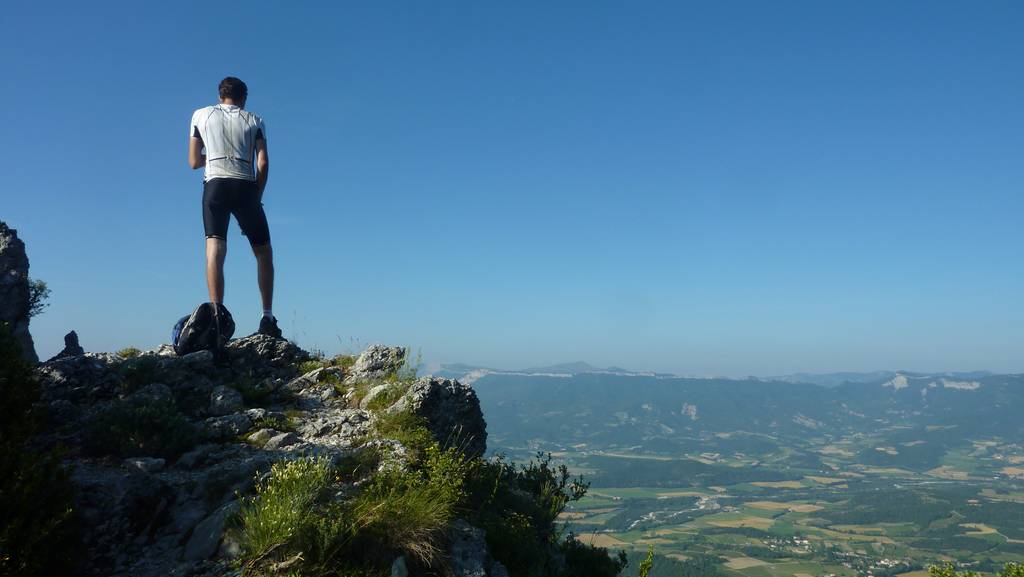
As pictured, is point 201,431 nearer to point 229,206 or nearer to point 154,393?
point 154,393

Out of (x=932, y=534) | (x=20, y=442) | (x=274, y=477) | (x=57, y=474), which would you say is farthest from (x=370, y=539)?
(x=932, y=534)

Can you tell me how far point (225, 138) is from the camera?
360 inches

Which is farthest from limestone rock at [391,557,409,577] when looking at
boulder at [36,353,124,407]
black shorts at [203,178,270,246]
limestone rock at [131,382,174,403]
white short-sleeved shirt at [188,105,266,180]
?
white short-sleeved shirt at [188,105,266,180]

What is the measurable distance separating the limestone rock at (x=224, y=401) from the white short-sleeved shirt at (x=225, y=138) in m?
3.52

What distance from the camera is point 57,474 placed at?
4.78 m

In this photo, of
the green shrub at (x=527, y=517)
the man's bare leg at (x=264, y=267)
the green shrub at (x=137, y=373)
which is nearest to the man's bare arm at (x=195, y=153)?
the man's bare leg at (x=264, y=267)

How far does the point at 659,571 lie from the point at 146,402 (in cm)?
9949

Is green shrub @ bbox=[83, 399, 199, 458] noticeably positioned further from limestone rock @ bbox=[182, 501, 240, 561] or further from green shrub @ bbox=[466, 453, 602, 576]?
green shrub @ bbox=[466, 453, 602, 576]

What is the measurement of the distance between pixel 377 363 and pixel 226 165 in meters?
4.16

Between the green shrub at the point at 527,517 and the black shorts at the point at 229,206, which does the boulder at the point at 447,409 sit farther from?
the black shorts at the point at 229,206

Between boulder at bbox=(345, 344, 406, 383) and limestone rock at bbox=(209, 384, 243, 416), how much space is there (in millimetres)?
1840

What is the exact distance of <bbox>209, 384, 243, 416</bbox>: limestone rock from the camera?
26.1 feet

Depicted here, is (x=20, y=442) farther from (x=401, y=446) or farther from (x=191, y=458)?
(x=401, y=446)

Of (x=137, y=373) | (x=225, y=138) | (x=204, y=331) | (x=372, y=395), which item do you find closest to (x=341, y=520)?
(x=372, y=395)
